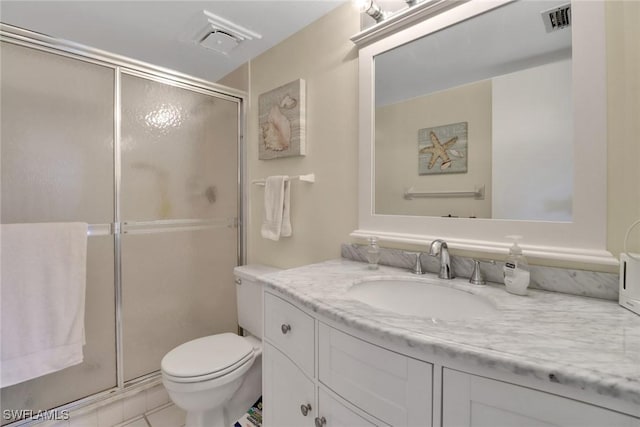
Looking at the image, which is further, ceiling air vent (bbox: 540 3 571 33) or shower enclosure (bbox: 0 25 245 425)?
shower enclosure (bbox: 0 25 245 425)

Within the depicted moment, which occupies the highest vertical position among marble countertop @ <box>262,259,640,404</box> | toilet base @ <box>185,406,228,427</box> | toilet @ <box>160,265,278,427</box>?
marble countertop @ <box>262,259,640,404</box>

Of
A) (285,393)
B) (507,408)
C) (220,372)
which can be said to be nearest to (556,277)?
(507,408)

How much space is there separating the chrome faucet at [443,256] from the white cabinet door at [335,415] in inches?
21.7

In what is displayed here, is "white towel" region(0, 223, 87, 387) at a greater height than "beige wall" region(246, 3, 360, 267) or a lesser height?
lesser

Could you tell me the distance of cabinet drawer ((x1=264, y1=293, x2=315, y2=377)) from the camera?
826mm

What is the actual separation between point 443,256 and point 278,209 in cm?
95

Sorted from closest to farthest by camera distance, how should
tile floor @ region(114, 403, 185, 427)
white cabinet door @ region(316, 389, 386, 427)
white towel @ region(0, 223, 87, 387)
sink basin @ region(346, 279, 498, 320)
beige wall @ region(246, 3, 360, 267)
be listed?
white cabinet door @ region(316, 389, 386, 427) → sink basin @ region(346, 279, 498, 320) → white towel @ region(0, 223, 87, 387) → beige wall @ region(246, 3, 360, 267) → tile floor @ region(114, 403, 185, 427)

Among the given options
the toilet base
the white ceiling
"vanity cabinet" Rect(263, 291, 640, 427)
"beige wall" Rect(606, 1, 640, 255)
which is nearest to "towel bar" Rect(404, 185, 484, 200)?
"beige wall" Rect(606, 1, 640, 255)

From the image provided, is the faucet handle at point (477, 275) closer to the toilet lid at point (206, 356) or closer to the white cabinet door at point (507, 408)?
the white cabinet door at point (507, 408)

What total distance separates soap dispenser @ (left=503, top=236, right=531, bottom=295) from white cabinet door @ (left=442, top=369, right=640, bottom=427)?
43 centimetres

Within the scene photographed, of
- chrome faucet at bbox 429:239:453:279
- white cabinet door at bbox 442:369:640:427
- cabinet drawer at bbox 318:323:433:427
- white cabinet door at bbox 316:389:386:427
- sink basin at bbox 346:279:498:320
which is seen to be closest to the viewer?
white cabinet door at bbox 442:369:640:427

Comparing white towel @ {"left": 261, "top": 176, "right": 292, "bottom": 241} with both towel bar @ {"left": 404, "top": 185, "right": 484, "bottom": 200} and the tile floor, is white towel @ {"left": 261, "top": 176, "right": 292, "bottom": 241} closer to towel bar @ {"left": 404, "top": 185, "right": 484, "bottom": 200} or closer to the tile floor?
towel bar @ {"left": 404, "top": 185, "right": 484, "bottom": 200}

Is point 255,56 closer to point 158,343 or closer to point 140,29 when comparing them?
point 140,29

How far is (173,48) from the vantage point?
6.06ft
